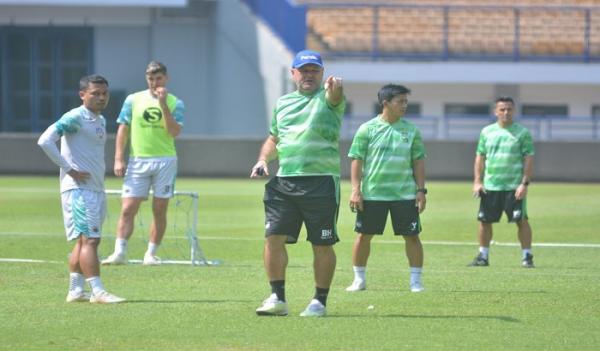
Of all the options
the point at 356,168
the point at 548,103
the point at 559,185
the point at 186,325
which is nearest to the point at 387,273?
the point at 356,168

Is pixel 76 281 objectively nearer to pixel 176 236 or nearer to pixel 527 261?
pixel 527 261

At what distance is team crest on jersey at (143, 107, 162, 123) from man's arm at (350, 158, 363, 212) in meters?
3.20

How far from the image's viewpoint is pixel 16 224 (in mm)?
19953

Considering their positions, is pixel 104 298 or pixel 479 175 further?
pixel 479 175

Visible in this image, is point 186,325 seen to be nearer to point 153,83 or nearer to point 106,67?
point 153,83

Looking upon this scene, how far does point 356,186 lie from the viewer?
12438mm

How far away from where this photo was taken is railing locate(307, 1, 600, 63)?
38.8 metres

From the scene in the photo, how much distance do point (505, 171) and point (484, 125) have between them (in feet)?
73.3

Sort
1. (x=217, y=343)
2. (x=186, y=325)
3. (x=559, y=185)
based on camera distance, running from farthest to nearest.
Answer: (x=559, y=185) → (x=186, y=325) → (x=217, y=343)

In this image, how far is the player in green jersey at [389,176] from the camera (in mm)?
12641

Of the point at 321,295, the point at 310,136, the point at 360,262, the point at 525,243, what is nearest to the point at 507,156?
the point at 525,243

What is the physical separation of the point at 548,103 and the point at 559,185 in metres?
10.5

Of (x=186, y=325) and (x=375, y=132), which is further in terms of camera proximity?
(x=375, y=132)

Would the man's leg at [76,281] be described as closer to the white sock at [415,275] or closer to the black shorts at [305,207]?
the black shorts at [305,207]
